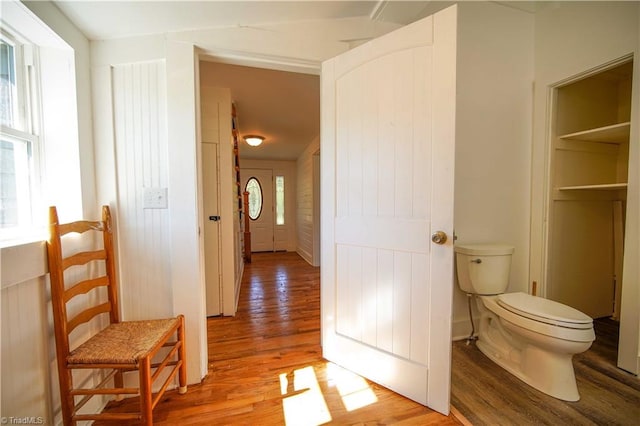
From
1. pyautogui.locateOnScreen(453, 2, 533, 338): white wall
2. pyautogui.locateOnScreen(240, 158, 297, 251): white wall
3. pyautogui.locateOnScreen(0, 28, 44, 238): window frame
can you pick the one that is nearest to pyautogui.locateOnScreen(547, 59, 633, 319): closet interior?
pyautogui.locateOnScreen(453, 2, 533, 338): white wall

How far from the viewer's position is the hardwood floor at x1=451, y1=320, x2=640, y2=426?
1230 mm

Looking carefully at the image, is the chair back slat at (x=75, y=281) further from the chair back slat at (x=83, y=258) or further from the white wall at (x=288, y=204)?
the white wall at (x=288, y=204)

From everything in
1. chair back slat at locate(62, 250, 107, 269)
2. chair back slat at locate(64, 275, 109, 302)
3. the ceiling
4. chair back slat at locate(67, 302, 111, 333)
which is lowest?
chair back slat at locate(67, 302, 111, 333)

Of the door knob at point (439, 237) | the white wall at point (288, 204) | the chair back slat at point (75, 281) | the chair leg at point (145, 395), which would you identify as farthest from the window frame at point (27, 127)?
the white wall at point (288, 204)

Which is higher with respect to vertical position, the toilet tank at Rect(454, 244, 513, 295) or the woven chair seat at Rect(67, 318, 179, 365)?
the toilet tank at Rect(454, 244, 513, 295)

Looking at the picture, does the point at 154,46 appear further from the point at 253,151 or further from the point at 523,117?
the point at 253,151

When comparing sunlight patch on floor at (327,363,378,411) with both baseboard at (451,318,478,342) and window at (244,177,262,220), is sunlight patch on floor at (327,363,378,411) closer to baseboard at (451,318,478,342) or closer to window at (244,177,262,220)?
baseboard at (451,318,478,342)

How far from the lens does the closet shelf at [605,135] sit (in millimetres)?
1739

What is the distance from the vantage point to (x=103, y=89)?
1346 mm

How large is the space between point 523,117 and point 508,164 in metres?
0.41

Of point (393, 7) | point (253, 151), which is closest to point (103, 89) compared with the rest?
point (393, 7)

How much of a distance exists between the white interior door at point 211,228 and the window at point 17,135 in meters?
1.21

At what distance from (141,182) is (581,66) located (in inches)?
119

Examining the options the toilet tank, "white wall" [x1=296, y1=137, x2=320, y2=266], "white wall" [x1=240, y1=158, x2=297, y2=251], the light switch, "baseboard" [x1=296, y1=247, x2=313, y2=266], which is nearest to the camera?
the light switch
